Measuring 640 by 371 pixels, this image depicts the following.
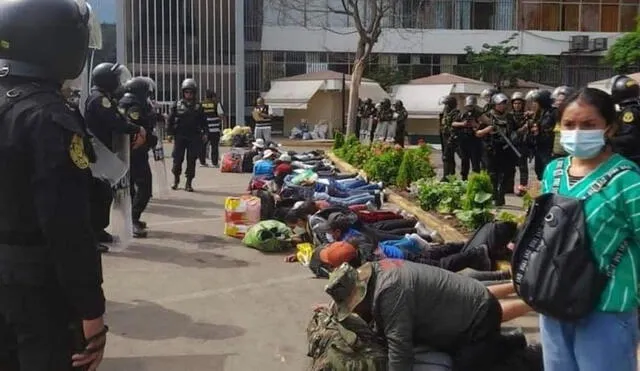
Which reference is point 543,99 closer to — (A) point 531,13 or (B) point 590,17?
(A) point 531,13

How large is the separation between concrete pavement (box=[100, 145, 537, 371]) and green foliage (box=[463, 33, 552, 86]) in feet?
93.7

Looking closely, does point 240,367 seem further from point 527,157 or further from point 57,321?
point 527,157

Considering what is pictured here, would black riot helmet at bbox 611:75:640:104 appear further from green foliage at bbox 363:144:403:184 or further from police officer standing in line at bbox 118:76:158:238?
green foliage at bbox 363:144:403:184

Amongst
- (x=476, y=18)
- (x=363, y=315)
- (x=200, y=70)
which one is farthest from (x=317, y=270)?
(x=476, y=18)

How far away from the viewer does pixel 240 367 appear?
473 centimetres

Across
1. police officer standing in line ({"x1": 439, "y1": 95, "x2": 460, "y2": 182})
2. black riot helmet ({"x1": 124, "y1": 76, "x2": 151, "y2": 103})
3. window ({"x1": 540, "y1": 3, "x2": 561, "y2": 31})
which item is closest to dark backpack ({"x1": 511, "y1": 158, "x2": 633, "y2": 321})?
black riot helmet ({"x1": 124, "y1": 76, "x2": 151, "y2": 103})

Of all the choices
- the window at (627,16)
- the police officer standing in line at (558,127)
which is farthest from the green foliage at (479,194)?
the window at (627,16)

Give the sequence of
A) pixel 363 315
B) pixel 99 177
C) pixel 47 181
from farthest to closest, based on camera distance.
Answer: pixel 363 315 → pixel 99 177 → pixel 47 181

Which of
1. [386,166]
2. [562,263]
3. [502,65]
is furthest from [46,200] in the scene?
[502,65]

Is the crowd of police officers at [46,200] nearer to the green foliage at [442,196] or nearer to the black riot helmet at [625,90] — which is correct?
the black riot helmet at [625,90]

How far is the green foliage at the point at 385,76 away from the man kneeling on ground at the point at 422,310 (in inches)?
1316

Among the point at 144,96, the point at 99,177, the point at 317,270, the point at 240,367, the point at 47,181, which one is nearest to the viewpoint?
the point at 47,181

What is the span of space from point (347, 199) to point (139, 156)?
2.47 meters

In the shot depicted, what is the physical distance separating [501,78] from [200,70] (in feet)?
45.4
